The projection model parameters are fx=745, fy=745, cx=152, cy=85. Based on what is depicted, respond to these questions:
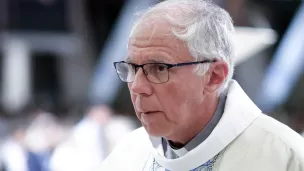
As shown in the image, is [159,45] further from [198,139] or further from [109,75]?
[109,75]

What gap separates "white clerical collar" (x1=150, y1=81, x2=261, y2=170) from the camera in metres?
2.12

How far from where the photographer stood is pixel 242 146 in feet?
6.98

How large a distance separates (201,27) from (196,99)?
0.21 meters

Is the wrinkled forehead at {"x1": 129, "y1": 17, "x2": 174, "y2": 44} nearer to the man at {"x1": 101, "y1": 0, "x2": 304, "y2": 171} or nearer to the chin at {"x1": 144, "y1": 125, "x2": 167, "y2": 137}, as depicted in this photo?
the man at {"x1": 101, "y1": 0, "x2": 304, "y2": 171}

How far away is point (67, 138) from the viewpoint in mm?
9172

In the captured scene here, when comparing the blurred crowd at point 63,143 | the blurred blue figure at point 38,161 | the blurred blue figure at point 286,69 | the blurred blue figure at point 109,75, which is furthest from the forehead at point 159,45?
the blurred blue figure at point 109,75

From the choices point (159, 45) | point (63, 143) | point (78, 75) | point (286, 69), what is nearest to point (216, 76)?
point (159, 45)

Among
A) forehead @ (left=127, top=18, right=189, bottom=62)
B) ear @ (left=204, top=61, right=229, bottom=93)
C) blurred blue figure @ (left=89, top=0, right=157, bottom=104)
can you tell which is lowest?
blurred blue figure @ (left=89, top=0, right=157, bottom=104)

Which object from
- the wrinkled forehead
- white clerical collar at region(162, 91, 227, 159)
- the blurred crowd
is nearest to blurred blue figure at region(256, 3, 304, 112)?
the blurred crowd

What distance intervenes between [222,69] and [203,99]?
103mm

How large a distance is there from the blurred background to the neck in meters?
6.27

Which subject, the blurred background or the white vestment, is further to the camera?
the blurred background

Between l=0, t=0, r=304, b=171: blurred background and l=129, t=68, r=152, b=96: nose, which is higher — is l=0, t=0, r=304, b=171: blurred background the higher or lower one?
the lower one

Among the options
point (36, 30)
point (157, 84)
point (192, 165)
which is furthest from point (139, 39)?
point (36, 30)
